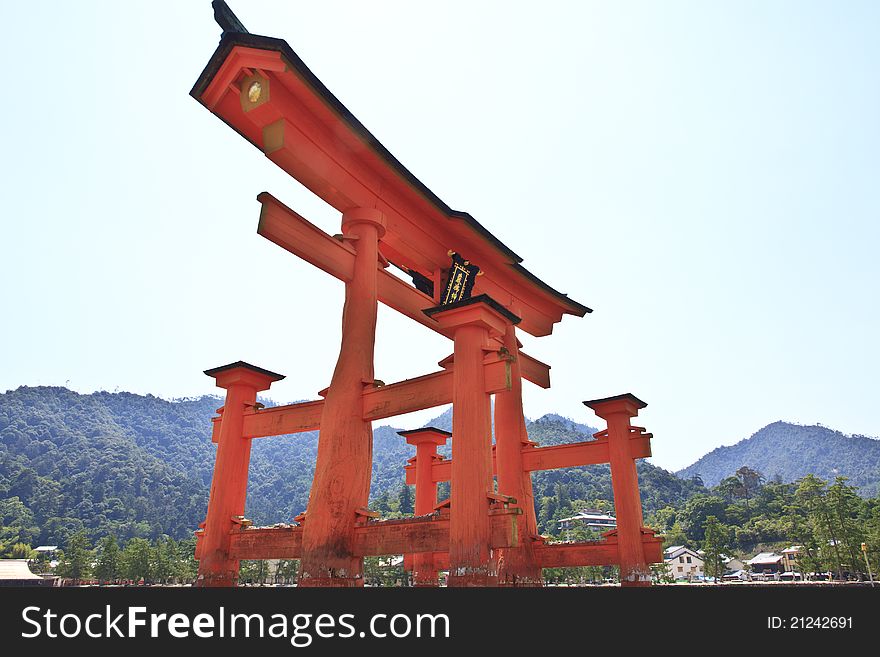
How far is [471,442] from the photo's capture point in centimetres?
873

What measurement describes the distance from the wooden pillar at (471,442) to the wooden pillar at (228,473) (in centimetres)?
497

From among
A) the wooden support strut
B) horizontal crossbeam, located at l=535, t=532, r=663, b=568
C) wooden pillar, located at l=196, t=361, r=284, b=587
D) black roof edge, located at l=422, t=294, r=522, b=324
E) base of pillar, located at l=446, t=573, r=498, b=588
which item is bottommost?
base of pillar, located at l=446, t=573, r=498, b=588

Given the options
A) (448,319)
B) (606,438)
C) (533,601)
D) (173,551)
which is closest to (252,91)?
(448,319)

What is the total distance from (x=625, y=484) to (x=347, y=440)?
24.3 ft

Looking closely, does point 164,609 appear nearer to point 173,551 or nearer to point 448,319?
point 448,319

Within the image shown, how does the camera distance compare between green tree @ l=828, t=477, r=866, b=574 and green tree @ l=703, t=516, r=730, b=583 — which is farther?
green tree @ l=703, t=516, r=730, b=583

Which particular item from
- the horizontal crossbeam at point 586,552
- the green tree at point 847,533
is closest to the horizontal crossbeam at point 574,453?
the horizontal crossbeam at point 586,552

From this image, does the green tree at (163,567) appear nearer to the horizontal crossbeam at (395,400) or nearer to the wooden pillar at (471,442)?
the horizontal crossbeam at (395,400)

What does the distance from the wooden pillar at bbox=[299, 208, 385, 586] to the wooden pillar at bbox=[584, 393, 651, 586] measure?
6515 millimetres

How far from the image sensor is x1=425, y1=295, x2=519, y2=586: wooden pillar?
809 cm

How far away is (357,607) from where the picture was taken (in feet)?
11.3

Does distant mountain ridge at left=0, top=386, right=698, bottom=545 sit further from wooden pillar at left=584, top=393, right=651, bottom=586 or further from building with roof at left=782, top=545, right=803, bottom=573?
wooden pillar at left=584, top=393, right=651, bottom=586

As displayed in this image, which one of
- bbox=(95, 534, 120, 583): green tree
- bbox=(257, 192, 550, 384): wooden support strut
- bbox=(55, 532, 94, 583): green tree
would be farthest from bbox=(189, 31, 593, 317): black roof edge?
bbox=(55, 532, 94, 583): green tree

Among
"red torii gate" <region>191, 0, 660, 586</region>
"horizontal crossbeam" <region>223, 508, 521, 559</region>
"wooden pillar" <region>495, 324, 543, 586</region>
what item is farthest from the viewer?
"wooden pillar" <region>495, 324, 543, 586</region>
